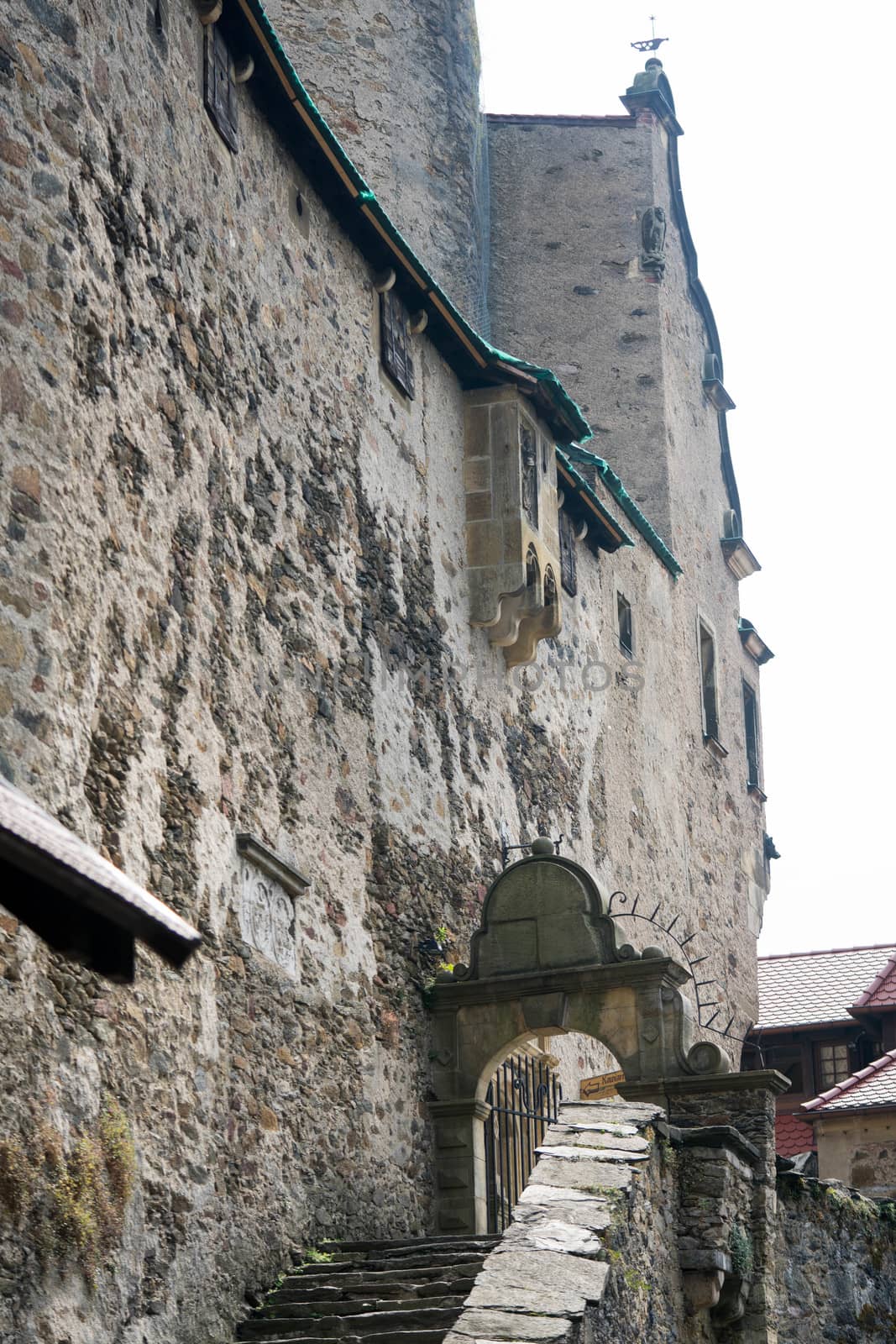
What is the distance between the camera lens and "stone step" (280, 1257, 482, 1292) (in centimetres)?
933

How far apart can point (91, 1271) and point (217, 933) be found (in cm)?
212

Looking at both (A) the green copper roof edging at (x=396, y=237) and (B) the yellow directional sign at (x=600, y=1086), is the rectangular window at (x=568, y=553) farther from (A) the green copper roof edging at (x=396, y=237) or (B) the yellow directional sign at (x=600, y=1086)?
(B) the yellow directional sign at (x=600, y=1086)

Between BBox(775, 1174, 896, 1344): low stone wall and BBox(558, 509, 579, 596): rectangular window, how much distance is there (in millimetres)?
6069

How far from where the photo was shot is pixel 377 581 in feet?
41.7

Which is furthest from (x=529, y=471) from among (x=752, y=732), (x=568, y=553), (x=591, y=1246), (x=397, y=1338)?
(x=752, y=732)

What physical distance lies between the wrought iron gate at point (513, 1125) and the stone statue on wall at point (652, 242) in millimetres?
9860

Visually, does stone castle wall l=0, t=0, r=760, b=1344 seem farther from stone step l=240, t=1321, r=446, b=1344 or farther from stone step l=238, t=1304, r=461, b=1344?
stone step l=240, t=1321, r=446, b=1344

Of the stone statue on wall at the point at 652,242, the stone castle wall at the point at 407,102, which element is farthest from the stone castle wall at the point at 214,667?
the stone statue on wall at the point at 652,242

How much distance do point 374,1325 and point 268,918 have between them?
2.36 meters

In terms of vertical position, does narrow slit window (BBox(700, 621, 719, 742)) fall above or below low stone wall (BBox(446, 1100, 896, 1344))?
above

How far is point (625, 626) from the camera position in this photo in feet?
62.6

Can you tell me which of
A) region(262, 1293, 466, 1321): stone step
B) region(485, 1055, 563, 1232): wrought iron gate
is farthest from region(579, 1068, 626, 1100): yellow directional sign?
region(262, 1293, 466, 1321): stone step

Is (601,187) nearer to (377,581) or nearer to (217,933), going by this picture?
(377,581)

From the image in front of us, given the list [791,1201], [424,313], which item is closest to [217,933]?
[791,1201]
